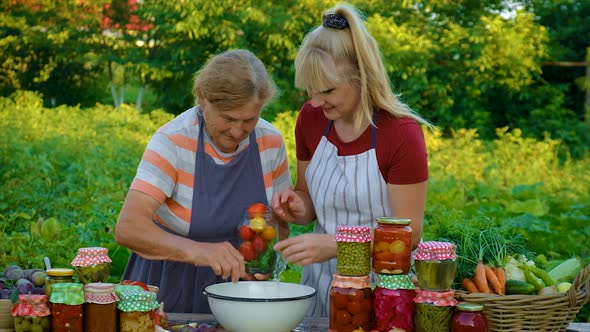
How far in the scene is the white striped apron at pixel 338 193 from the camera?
9.32 ft

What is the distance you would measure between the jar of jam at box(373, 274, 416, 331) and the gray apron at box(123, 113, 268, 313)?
696mm

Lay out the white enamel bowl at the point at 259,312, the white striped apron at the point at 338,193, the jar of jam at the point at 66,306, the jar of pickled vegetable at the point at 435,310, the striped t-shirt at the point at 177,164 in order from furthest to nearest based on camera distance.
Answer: the white striped apron at the point at 338,193 → the striped t-shirt at the point at 177,164 → the white enamel bowl at the point at 259,312 → the jar of pickled vegetable at the point at 435,310 → the jar of jam at the point at 66,306

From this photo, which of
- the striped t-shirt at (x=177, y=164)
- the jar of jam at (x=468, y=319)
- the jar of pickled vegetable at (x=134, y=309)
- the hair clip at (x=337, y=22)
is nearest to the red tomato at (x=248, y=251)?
the striped t-shirt at (x=177, y=164)

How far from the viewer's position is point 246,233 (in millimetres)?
2576

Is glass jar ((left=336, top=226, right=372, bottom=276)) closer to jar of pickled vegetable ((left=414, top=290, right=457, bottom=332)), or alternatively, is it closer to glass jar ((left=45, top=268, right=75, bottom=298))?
jar of pickled vegetable ((left=414, top=290, right=457, bottom=332))

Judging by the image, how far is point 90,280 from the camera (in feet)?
7.48

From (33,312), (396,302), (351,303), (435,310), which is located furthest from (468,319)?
(33,312)

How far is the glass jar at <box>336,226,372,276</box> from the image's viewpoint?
2.32 metres

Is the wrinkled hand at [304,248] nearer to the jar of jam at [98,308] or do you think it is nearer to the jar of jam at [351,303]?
the jar of jam at [351,303]

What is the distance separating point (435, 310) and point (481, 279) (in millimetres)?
238

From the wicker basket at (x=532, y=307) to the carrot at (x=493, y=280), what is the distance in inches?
3.1

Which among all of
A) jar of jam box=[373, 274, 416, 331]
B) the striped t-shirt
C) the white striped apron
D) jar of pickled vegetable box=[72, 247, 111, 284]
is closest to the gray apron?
the striped t-shirt

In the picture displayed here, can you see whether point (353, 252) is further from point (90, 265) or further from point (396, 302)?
point (90, 265)

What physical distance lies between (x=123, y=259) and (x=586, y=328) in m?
2.64
